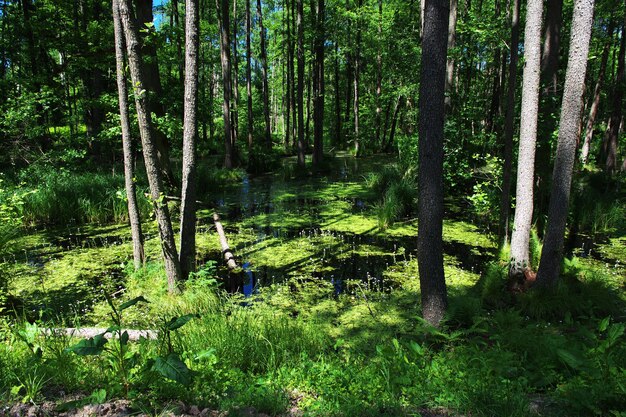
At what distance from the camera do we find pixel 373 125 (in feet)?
84.5

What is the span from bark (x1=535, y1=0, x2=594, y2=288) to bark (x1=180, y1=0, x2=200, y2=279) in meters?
4.67

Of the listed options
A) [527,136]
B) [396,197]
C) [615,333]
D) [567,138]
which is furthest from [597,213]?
[615,333]

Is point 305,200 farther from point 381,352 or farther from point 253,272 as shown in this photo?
point 381,352

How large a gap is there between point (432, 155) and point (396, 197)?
605 cm

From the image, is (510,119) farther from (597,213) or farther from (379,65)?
(379,65)

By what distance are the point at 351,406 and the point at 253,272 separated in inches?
163

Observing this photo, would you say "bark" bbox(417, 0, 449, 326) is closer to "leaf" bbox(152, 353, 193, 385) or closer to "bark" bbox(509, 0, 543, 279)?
"bark" bbox(509, 0, 543, 279)

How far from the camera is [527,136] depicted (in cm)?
500

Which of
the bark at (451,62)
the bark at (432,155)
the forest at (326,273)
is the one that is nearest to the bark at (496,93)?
the forest at (326,273)

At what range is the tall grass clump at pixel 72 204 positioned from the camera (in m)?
8.66

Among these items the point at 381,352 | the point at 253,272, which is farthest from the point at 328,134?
the point at 381,352

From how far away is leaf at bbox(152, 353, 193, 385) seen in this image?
2.25 meters

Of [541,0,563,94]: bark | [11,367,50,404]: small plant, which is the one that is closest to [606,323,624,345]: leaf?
[11,367,50,404]: small plant

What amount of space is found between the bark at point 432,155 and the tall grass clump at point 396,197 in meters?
4.97
